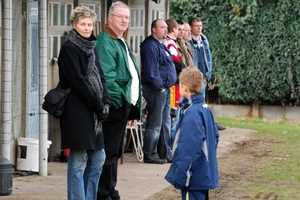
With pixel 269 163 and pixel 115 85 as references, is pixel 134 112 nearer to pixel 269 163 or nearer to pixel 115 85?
pixel 115 85

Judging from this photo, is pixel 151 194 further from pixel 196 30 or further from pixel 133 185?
pixel 196 30

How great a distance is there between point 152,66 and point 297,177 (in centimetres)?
236

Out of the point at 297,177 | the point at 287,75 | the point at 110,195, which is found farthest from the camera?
the point at 287,75

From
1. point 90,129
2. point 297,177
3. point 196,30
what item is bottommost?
point 297,177

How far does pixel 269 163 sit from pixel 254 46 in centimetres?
775

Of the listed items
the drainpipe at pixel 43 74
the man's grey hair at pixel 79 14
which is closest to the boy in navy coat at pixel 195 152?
the man's grey hair at pixel 79 14

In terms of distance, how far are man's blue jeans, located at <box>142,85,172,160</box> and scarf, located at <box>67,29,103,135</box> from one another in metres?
4.00

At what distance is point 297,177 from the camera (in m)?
11.7

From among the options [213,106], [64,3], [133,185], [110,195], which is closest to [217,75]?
[213,106]

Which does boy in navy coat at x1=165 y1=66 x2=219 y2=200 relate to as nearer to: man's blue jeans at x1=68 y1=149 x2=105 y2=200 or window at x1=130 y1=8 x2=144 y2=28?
man's blue jeans at x1=68 y1=149 x2=105 y2=200

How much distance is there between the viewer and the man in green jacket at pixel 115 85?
8.89m

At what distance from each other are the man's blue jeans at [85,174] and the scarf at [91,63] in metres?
0.23

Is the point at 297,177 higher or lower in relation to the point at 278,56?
lower

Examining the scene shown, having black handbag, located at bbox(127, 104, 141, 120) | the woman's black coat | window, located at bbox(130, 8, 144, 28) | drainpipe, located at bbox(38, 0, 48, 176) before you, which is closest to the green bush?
window, located at bbox(130, 8, 144, 28)
